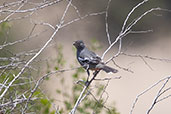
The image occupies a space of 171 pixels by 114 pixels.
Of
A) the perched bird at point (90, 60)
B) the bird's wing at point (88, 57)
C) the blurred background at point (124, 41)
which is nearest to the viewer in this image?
the perched bird at point (90, 60)

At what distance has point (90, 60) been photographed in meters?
5.33

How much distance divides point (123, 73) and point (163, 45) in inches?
102

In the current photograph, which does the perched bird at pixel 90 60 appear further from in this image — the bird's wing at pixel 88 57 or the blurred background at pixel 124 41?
the blurred background at pixel 124 41

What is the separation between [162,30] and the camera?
16.8 meters

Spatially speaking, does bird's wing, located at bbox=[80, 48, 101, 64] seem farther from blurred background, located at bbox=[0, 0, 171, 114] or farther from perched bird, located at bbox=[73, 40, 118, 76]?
blurred background, located at bbox=[0, 0, 171, 114]

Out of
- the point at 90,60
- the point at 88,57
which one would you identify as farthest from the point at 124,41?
the point at 90,60

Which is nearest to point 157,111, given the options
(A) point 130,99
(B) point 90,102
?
(A) point 130,99

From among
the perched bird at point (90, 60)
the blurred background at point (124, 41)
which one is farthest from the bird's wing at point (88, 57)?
the blurred background at point (124, 41)

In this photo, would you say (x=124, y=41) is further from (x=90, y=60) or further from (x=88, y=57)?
(x=90, y=60)

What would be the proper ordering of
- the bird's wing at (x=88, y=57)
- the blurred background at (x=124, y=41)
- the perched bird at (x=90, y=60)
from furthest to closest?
1. the blurred background at (x=124, y=41)
2. the bird's wing at (x=88, y=57)
3. the perched bird at (x=90, y=60)

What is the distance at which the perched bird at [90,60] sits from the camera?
16.4 feet

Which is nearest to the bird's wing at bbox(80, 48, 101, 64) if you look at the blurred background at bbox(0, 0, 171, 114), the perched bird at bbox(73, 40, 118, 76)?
the perched bird at bbox(73, 40, 118, 76)

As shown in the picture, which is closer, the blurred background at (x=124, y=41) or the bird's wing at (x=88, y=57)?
the bird's wing at (x=88, y=57)

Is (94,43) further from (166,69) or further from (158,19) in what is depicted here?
(158,19)
